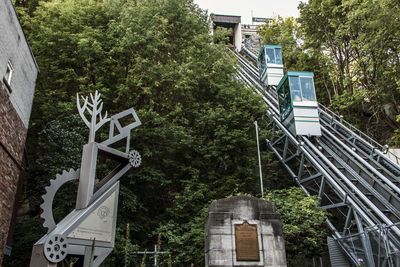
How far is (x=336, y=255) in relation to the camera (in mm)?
13500

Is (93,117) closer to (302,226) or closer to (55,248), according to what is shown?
(55,248)

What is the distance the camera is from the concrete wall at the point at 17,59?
10.9 m

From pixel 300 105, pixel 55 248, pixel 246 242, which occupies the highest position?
pixel 300 105

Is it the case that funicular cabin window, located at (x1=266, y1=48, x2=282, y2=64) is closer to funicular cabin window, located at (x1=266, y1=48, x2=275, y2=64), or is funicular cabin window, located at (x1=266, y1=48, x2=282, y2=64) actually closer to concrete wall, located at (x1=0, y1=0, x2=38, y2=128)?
funicular cabin window, located at (x1=266, y1=48, x2=275, y2=64)

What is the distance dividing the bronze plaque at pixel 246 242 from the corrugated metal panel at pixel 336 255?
608cm

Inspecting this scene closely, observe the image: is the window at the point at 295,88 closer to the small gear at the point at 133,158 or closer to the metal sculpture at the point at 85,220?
the small gear at the point at 133,158

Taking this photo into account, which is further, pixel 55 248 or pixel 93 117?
pixel 93 117

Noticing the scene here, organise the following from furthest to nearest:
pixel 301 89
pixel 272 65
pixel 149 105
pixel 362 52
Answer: pixel 272 65
pixel 362 52
pixel 301 89
pixel 149 105

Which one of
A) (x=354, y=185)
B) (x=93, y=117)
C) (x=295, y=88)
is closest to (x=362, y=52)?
(x=295, y=88)

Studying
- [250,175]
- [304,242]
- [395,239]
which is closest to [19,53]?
[250,175]

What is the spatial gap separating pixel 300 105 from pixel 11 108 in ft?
46.4

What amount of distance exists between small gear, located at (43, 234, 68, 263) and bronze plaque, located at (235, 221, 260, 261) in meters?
4.30

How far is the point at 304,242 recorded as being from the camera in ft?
40.4

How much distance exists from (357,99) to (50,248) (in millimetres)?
20644
